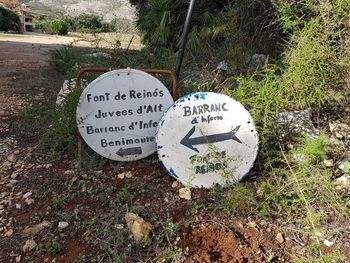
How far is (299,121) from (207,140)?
0.81 meters

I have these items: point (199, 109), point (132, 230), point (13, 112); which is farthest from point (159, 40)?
point (132, 230)

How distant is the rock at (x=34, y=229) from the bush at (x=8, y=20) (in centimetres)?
2436

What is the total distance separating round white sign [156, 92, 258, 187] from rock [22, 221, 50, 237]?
0.78 meters

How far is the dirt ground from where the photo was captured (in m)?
1.62

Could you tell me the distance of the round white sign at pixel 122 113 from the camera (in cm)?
222

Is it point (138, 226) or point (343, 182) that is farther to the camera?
point (343, 182)

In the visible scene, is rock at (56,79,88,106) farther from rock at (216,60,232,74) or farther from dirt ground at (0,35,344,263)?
rock at (216,60,232,74)

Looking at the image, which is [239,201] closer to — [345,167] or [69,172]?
[345,167]

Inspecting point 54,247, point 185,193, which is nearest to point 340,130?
point 185,193

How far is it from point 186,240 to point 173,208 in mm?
266

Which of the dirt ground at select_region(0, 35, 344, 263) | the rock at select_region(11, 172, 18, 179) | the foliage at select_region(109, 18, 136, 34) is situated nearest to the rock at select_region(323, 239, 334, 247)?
the dirt ground at select_region(0, 35, 344, 263)

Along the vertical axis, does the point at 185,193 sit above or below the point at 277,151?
below

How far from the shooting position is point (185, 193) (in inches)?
79.0

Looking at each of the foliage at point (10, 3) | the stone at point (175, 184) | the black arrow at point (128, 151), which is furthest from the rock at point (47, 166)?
the foliage at point (10, 3)
